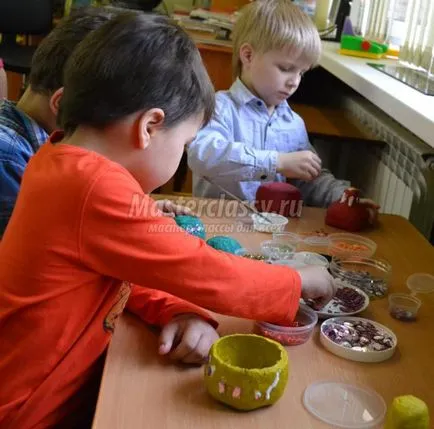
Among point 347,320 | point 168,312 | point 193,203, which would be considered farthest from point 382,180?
point 168,312

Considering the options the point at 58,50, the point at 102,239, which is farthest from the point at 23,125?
the point at 102,239

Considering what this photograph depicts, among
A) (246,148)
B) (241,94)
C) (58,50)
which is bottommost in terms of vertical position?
(246,148)

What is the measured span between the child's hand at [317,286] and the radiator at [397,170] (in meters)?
0.76

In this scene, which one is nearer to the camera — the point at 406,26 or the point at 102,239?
the point at 102,239

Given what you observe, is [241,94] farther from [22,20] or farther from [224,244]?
[22,20]

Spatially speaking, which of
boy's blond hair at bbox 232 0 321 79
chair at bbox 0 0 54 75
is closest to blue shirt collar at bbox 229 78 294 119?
boy's blond hair at bbox 232 0 321 79

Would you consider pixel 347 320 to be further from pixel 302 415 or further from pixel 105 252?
pixel 105 252

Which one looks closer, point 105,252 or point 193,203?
point 105,252

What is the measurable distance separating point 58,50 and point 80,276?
526 millimetres

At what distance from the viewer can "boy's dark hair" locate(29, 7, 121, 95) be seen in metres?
1.19

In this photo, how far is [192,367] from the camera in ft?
2.81

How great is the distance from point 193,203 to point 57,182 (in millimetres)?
709

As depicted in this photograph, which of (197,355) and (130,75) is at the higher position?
(130,75)

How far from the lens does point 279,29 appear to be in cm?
169
